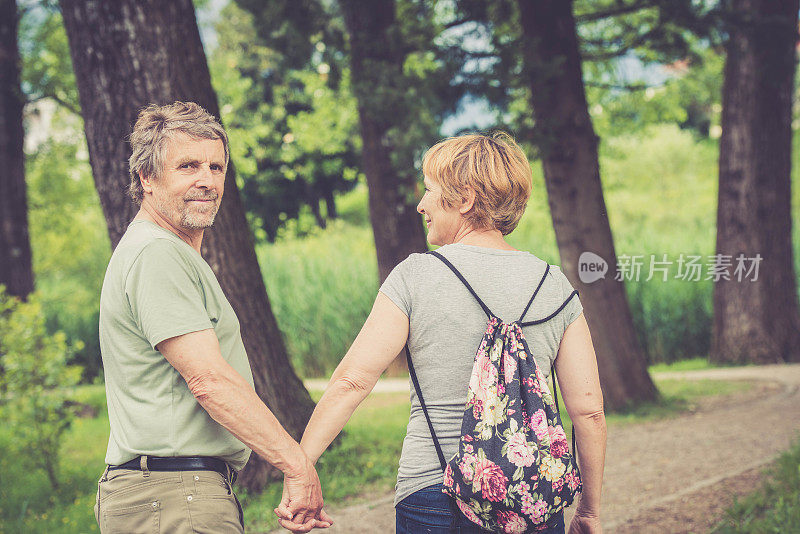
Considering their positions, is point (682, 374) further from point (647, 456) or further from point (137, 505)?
point (137, 505)

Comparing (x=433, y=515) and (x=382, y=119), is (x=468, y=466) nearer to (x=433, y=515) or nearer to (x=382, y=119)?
(x=433, y=515)

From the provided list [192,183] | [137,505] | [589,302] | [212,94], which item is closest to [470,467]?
[137,505]

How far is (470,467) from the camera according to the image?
2.07m

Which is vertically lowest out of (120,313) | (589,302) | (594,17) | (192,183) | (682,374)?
(682,374)

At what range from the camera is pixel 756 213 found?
10.8 meters

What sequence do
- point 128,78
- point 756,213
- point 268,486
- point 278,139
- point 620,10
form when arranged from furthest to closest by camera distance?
point 278,139
point 756,213
point 620,10
point 268,486
point 128,78

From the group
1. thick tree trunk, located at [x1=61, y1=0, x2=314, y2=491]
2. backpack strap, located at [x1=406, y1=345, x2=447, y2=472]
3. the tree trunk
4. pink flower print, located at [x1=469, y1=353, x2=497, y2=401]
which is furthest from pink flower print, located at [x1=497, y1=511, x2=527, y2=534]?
the tree trunk

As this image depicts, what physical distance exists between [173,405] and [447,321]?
2.72ft

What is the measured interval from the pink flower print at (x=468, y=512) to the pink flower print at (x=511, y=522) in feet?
0.20

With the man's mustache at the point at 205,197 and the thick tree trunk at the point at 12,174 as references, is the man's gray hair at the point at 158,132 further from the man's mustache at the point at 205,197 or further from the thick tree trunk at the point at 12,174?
the thick tree trunk at the point at 12,174

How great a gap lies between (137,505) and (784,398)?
8.05m

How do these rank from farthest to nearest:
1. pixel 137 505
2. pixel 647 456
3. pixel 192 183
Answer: pixel 647 456 → pixel 192 183 → pixel 137 505

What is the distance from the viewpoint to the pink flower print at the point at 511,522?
2.09 metres

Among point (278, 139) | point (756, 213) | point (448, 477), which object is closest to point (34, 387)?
point (448, 477)
